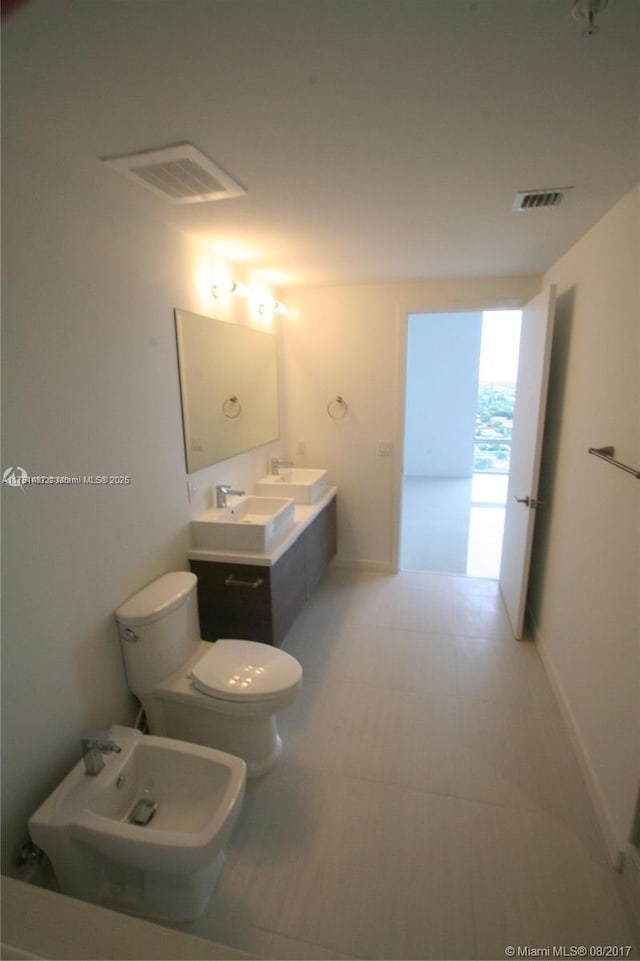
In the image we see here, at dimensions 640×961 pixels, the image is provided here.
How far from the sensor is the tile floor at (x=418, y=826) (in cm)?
125

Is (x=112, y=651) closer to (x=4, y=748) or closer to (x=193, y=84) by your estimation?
(x=4, y=748)

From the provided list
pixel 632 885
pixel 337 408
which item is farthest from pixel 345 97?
pixel 632 885

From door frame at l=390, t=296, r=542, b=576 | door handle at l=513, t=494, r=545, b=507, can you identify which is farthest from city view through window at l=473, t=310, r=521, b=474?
door handle at l=513, t=494, r=545, b=507

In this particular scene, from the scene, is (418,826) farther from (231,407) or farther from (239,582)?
(231,407)

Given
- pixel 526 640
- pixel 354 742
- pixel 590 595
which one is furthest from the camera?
pixel 526 640

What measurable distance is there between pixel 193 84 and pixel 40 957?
2.08m

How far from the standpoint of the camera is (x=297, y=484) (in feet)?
A: 9.59

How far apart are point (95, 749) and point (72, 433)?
103cm

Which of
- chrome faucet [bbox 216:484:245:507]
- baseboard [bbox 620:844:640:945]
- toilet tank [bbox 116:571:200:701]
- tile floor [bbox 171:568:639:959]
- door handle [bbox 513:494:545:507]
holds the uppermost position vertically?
chrome faucet [bbox 216:484:245:507]

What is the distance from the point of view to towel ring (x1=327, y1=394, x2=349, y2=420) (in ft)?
11.0

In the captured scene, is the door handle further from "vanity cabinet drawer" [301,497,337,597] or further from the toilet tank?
the toilet tank

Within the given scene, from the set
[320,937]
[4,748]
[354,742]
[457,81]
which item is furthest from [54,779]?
[457,81]

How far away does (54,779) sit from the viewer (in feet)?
4.50

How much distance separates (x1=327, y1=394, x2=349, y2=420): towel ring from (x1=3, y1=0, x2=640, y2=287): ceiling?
165 cm
